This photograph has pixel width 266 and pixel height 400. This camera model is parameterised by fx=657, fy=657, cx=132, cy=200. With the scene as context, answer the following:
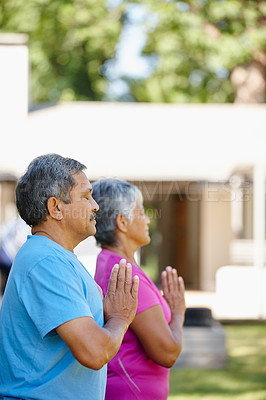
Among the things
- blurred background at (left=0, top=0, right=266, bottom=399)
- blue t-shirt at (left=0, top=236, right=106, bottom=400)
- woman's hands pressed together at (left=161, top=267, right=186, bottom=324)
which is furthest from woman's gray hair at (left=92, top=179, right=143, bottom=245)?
blurred background at (left=0, top=0, right=266, bottom=399)

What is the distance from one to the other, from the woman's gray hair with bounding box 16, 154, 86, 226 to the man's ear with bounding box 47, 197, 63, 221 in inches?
0.4

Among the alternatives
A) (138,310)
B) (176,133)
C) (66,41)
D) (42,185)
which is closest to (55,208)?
(42,185)

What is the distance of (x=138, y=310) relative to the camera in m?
2.66

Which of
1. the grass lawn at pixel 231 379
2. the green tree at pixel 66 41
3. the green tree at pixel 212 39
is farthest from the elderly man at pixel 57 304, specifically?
the green tree at pixel 66 41

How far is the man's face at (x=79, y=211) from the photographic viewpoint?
7.06 ft

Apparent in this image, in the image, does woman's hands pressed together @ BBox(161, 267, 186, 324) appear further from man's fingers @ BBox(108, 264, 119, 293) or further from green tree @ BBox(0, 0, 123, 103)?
green tree @ BBox(0, 0, 123, 103)

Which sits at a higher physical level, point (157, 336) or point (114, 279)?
point (114, 279)

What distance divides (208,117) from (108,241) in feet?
43.9

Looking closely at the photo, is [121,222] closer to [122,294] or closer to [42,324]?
[122,294]

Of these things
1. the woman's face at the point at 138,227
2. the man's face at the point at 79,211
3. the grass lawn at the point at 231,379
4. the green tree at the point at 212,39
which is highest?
the green tree at the point at 212,39

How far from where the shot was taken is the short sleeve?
189 centimetres

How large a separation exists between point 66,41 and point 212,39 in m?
6.00

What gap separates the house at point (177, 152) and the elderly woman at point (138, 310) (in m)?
8.90

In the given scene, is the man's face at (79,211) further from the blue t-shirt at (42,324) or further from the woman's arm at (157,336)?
the woman's arm at (157,336)
